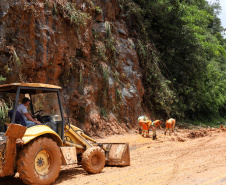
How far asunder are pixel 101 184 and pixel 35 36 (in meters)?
8.81

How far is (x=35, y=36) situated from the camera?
40.2 feet

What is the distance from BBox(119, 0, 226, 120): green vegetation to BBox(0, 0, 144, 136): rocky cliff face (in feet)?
5.27

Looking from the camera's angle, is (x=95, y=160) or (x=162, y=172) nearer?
(x=162, y=172)

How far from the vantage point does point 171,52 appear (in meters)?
23.6

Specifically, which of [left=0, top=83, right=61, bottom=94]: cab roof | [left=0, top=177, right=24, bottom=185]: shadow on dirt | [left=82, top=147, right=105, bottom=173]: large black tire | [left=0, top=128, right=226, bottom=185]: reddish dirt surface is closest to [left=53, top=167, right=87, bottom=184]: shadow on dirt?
[left=0, top=128, right=226, bottom=185]: reddish dirt surface

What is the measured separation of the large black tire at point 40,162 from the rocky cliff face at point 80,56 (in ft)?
19.5

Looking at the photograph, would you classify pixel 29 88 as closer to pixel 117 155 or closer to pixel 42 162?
pixel 42 162

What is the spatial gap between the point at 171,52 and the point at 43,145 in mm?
19840

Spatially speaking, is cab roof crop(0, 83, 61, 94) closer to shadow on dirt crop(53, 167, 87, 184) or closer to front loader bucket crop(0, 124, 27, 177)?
front loader bucket crop(0, 124, 27, 177)

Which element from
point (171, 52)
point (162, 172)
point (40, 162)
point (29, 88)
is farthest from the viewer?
point (171, 52)

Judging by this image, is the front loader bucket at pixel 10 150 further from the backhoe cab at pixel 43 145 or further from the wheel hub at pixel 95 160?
the wheel hub at pixel 95 160

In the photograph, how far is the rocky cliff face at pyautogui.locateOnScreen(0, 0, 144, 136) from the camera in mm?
11523

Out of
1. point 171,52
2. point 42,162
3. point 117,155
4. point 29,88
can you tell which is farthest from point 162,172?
point 171,52

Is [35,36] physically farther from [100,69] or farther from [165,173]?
[165,173]
